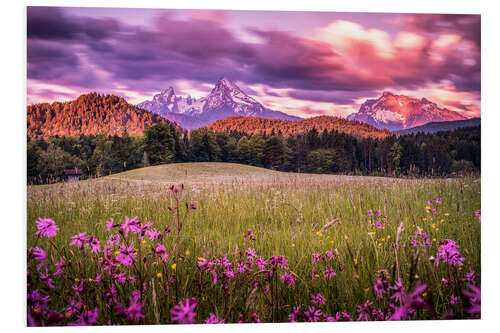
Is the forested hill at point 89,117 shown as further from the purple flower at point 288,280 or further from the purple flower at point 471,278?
the purple flower at point 471,278

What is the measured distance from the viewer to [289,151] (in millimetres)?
4172

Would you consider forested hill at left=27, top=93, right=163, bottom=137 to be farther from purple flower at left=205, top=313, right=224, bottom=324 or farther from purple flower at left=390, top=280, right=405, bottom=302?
purple flower at left=390, top=280, right=405, bottom=302

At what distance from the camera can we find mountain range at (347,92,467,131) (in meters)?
3.99

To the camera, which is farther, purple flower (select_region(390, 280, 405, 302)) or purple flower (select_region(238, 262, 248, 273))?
purple flower (select_region(238, 262, 248, 273))

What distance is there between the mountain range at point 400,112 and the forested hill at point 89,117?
2.40 m

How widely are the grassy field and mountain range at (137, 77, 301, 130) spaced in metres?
0.58

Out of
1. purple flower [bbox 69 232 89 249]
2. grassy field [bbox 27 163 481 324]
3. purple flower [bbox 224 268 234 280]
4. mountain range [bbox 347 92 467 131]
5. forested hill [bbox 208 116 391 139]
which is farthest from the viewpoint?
forested hill [bbox 208 116 391 139]

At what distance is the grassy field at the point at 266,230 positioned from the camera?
2.94 meters

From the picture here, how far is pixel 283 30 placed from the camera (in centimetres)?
387

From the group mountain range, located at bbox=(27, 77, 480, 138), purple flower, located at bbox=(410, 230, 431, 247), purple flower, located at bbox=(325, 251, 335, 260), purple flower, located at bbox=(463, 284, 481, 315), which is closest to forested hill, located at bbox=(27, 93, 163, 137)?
mountain range, located at bbox=(27, 77, 480, 138)

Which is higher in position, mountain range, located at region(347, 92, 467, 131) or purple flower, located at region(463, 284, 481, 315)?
mountain range, located at region(347, 92, 467, 131)

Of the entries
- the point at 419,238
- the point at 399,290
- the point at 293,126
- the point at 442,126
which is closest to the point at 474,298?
the point at 399,290

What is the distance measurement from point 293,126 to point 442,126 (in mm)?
1766

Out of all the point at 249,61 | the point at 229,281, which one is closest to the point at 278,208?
the point at 229,281
